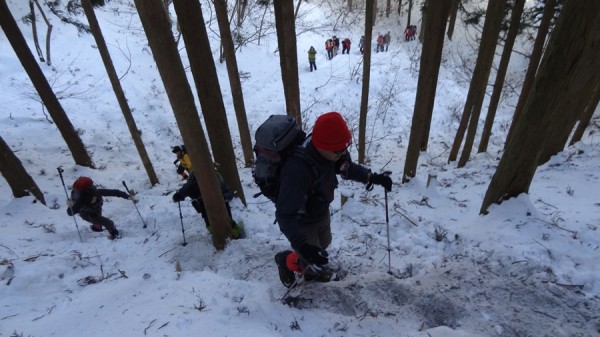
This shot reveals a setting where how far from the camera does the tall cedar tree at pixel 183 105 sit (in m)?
3.64

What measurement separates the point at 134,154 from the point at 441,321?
46.6 ft

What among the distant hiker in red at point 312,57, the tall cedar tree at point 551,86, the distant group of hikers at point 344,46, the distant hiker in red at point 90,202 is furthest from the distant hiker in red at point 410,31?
the distant hiker in red at point 90,202

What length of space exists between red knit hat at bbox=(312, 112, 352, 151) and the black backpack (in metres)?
0.20

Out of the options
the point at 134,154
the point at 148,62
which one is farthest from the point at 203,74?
the point at 148,62

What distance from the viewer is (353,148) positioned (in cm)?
1562

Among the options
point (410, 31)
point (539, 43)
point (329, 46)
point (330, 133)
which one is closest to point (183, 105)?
point (330, 133)

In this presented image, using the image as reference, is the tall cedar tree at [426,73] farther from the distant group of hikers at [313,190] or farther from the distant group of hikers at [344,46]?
the distant group of hikers at [344,46]

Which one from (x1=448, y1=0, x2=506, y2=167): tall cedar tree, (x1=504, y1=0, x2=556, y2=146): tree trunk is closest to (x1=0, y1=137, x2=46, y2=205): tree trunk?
(x1=448, y1=0, x2=506, y2=167): tall cedar tree

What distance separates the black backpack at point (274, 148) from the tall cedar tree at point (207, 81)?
258 cm

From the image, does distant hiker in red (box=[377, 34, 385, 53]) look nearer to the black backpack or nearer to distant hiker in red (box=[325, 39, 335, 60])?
distant hiker in red (box=[325, 39, 335, 60])

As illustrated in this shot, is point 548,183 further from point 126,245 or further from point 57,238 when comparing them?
point 57,238

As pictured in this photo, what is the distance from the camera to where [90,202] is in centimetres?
667

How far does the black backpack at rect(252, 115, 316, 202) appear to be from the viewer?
2.98m

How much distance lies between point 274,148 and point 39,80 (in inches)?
416
